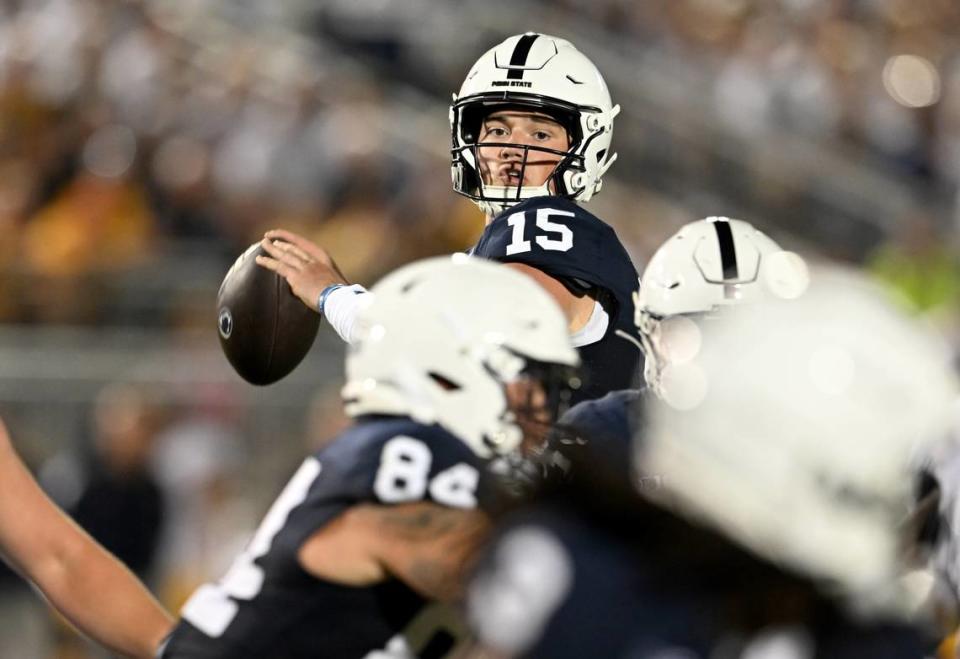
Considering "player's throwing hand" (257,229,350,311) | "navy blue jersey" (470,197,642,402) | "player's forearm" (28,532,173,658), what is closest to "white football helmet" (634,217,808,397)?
"navy blue jersey" (470,197,642,402)

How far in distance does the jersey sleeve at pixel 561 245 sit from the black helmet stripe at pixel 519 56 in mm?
457

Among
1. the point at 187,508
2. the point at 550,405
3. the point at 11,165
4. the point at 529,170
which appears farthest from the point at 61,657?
the point at 550,405

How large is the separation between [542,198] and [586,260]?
23 centimetres

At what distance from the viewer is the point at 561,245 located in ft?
12.5

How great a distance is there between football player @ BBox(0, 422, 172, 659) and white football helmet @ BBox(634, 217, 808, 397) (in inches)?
42.5

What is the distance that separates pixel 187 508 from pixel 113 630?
518 centimetres

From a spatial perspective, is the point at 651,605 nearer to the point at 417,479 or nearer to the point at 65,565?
the point at 417,479

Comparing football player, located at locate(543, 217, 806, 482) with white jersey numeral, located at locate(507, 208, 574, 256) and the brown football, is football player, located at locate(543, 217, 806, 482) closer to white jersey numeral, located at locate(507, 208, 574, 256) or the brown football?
white jersey numeral, located at locate(507, 208, 574, 256)

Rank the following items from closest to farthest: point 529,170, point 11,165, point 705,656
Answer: point 705,656
point 529,170
point 11,165

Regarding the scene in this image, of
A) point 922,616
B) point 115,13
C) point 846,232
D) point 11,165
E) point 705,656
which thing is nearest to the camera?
point 705,656

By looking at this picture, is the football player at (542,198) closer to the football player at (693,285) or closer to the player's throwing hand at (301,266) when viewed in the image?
the player's throwing hand at (301,266)

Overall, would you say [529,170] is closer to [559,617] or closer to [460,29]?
[559,617]

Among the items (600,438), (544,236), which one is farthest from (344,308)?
(600,438)

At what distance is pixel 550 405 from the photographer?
9.43ft
